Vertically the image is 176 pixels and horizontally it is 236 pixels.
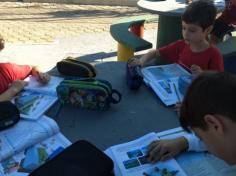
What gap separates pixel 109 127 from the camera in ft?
5.02

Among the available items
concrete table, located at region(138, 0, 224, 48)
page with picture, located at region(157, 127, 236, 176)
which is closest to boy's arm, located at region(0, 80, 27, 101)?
page with picture, located at region(157, 127, 236, 176)

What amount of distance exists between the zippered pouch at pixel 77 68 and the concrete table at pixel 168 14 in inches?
55.2

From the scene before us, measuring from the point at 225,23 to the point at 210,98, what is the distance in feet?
8.16

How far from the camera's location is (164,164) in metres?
1.29

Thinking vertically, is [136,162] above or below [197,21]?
below

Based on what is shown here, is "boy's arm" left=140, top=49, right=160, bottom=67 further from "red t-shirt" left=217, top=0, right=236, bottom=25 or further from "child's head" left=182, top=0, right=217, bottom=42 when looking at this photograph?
"red t-shirt" left=217, top=0, right=236, bottom=25

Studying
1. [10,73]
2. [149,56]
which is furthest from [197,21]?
[10,73]

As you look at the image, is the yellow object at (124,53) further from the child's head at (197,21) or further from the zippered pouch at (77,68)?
the zippered pouch at (77,68)

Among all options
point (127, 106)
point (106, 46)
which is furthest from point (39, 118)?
point (106, 46)

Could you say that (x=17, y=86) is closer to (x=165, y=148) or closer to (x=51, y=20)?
(x=165, y=148)

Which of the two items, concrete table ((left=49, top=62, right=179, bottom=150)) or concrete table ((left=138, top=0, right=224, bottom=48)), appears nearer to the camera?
concrete table ((left=49, top=62, right=179, bottom=150))

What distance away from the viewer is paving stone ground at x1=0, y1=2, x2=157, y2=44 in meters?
4.95

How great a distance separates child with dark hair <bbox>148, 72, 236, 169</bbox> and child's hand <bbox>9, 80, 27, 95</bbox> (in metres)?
0.94

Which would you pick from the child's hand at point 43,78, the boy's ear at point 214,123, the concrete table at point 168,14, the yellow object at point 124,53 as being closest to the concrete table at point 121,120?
the child's hand at point 43,78
